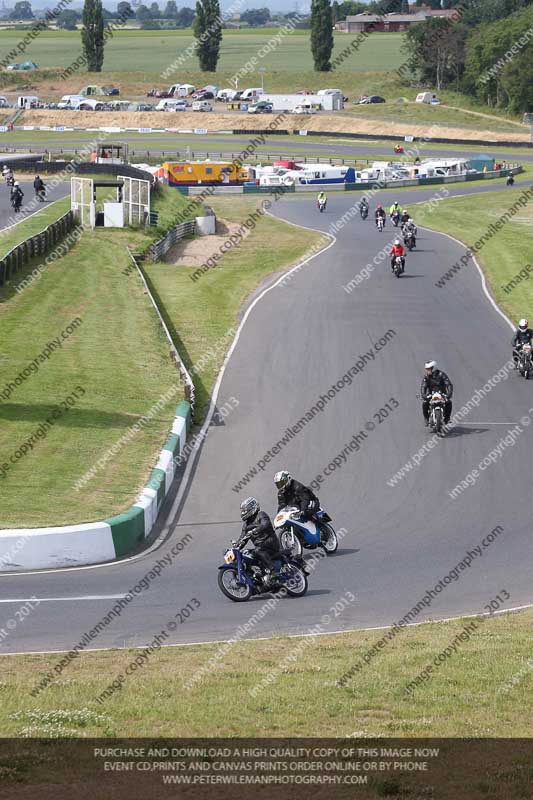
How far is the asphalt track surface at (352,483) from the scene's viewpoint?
1509cm

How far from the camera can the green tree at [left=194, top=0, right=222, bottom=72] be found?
151m

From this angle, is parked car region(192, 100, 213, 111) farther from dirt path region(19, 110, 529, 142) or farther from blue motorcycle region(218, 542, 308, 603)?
blue motorcycle region(218, 542, 308, 603)

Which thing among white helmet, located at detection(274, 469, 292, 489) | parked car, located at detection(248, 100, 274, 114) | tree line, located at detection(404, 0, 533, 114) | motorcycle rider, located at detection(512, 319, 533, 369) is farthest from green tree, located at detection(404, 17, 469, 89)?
white helmet, located at detection(274, 469, 292, 489)

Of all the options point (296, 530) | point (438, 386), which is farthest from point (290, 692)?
point (438, 386)

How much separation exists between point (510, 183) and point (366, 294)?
42.4 m

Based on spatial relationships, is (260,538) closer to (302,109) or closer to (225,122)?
(225,122)

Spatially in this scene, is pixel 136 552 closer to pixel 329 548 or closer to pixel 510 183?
pixel 329 548

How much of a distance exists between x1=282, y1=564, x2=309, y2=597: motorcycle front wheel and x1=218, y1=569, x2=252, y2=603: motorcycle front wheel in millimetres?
574

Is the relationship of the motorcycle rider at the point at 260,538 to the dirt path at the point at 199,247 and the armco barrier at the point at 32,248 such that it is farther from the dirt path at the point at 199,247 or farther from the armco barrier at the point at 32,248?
the dirt path at the point at 199,247

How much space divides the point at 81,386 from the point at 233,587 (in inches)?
538

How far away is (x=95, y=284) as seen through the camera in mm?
43656

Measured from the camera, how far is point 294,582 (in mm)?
16062

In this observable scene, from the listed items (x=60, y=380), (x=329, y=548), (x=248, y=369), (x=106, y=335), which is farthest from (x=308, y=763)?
(x=106, y=335)

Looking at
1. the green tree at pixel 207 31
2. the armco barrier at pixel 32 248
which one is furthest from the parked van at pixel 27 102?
the armco barrier at pixel 32 248
